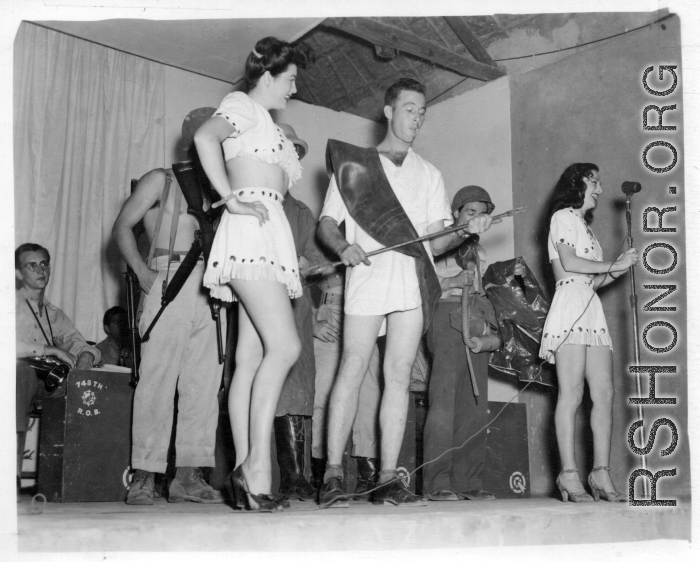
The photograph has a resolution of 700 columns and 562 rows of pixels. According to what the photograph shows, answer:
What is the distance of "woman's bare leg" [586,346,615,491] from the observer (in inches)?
142

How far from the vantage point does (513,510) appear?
291 cm

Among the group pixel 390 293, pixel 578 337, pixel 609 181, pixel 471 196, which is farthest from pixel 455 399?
pixel 609 181

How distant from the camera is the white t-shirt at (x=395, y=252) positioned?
10.4ft

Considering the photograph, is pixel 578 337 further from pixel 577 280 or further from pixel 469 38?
pixel 469 38

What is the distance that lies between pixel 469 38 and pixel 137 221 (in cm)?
317

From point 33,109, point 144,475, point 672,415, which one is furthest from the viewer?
point 33,109

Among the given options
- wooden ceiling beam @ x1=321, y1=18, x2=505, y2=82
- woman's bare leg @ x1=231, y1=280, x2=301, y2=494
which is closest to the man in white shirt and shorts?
woman's bare leg @ x1=231, y1=280, x2=301, y2=494

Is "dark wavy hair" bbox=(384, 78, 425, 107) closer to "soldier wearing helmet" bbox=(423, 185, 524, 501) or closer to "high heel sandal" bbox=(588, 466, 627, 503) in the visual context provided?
"soldier wearing helmet" bbox=(423, 185, 524, 501)

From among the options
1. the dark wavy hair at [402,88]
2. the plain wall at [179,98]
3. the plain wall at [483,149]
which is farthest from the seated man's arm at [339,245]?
the plain wall at [179,98]

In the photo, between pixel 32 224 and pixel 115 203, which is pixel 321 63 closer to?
pixel 115 203

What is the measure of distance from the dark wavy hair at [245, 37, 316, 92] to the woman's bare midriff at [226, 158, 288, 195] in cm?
33

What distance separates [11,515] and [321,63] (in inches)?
178

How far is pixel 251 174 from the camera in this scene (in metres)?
2.85

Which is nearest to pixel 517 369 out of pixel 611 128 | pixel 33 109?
pixel 611 128
